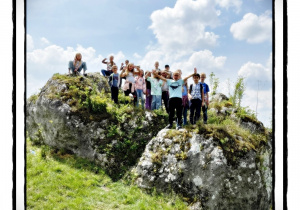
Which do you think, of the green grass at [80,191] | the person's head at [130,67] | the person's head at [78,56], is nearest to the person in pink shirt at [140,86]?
the person's head at [130,67]

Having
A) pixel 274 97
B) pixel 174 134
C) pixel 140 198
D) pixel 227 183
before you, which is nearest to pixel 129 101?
pixel 174 134

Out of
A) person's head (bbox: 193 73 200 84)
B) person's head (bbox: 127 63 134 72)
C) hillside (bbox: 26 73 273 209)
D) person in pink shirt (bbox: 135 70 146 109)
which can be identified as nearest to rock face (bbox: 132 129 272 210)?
hillside (bbox: 26 73 273 209)

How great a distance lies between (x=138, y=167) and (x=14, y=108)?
3.77 meters

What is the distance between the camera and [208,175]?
6594mm

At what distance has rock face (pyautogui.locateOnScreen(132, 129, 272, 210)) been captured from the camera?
256 inches

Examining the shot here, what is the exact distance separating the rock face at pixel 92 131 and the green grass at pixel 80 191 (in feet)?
2.00

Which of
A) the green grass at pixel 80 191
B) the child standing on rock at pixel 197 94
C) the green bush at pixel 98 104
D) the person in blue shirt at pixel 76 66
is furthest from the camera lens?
the person in blue shirt at pixel 76 66

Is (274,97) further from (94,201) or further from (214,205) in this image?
(94,201)

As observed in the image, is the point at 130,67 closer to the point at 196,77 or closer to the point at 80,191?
the point at 196,77

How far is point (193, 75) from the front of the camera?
7613 mm

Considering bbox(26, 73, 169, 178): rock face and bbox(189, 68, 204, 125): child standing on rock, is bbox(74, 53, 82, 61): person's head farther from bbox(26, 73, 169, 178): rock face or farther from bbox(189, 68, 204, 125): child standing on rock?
bbox(189, 68, 204, 125): child standing on rock

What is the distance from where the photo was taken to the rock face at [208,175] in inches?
256

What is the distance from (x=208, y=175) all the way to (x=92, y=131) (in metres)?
4.20

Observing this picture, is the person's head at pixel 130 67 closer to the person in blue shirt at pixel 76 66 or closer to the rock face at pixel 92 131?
the rock face at pixel 92 131
